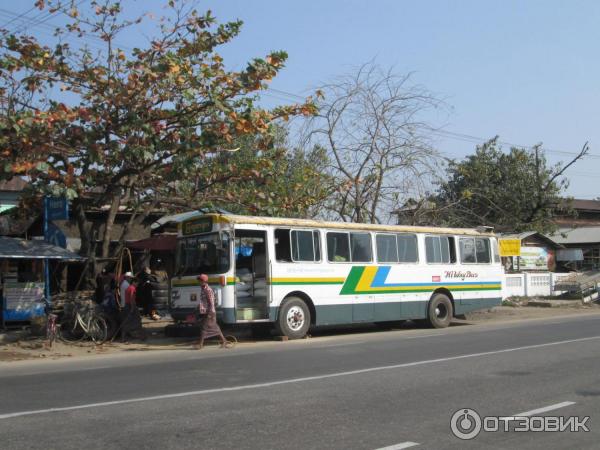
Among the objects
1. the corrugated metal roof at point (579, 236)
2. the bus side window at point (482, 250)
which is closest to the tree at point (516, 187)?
the corrugated metal roof at point (579, 236)

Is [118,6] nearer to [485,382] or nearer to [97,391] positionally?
[97,391]

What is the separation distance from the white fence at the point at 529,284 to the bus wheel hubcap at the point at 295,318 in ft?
55.6

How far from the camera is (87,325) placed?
15180 millimetres

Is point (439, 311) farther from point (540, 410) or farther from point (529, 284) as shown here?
point (529, 284)

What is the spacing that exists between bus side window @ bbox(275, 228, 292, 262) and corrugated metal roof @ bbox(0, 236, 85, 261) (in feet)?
16.2

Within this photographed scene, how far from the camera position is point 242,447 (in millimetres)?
5902

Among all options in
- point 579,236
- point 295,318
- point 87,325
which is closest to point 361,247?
point 295,318

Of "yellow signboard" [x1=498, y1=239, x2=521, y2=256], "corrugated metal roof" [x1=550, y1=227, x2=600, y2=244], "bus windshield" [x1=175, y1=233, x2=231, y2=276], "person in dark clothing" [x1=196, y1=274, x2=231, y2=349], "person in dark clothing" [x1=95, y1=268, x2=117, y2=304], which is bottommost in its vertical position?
"person in dark clothing" [x1=196, y1=274, x2=231, y2=349]

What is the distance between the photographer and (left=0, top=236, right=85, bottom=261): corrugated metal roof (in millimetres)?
14844

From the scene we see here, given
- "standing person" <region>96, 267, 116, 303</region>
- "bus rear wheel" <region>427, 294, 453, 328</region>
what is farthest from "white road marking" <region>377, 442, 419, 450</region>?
"bus rear wheel" <region>427, 294, 453, 328</region>

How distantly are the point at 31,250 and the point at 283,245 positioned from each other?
603cm

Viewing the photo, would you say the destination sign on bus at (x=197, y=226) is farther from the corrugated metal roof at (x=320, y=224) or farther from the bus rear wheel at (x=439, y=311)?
the bus rear wheel at (x=439, y=311)

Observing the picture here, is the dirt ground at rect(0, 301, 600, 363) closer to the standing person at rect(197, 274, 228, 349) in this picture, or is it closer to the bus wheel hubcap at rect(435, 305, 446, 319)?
the standing person at rect(197, 274, 228, 349)

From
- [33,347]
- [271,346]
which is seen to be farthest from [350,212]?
[33,347]
